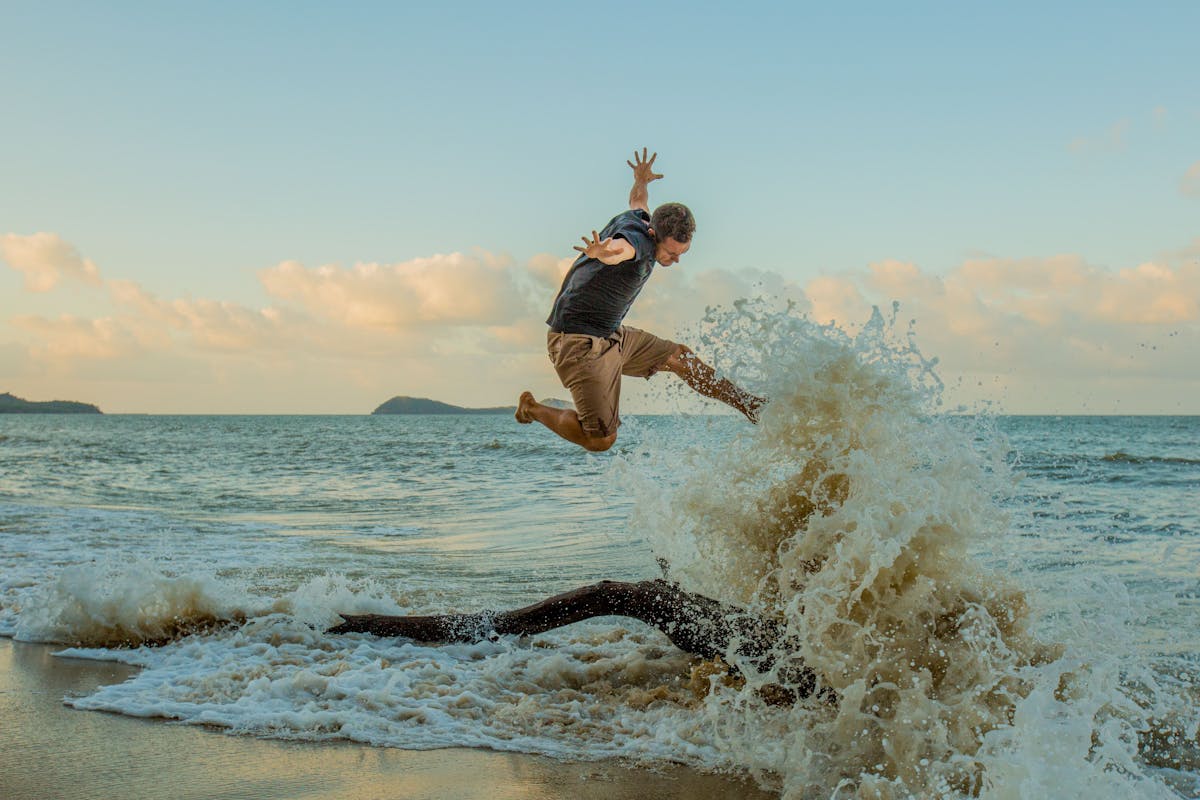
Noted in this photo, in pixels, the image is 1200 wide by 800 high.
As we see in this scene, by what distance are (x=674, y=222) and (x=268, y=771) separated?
3860 millimetres

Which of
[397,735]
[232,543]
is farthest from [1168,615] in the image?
→ [232,543]

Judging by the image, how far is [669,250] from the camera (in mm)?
5949

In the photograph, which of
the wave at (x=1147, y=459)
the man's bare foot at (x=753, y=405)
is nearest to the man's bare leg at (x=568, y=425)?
the man's bare foot at (x=753, y=405)

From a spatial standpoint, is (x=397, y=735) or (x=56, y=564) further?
(x=56, y=564)

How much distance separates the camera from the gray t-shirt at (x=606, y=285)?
591cm

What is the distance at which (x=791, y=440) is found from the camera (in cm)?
532

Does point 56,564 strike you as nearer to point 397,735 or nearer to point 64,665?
point 64,665

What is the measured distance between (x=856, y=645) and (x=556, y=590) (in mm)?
5031

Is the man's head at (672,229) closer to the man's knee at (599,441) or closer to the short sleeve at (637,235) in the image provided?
the short sleeve at (637,235)

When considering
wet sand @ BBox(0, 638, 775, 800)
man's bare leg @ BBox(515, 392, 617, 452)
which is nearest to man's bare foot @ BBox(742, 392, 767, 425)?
man's bare leg @ BBox(515, 392, 617, 452)

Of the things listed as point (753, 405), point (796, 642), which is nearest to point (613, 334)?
point (753, 405)

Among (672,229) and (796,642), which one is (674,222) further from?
(796,642)

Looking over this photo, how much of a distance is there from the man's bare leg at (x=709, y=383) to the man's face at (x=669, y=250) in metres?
0.75

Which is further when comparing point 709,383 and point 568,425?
point 568,425
